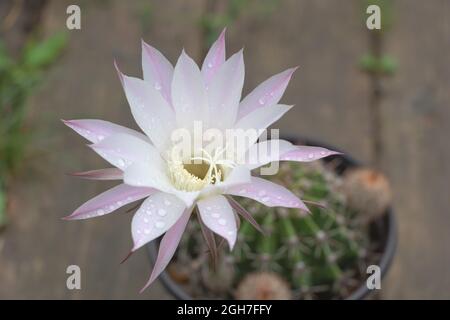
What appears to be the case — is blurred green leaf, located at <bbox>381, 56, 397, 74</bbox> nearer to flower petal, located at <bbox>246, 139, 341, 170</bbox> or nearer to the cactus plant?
the cactus plant

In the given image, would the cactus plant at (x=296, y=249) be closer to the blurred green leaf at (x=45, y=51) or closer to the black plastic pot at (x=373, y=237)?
the black plastic pot at (x=373, y=237)

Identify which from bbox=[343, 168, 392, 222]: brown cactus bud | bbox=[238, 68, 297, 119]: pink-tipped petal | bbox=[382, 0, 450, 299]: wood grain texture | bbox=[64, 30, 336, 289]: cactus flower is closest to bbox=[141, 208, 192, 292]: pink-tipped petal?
bbox=[64, 30, 336, 289]: cactus flower

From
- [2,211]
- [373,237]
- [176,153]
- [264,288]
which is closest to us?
[176,153]

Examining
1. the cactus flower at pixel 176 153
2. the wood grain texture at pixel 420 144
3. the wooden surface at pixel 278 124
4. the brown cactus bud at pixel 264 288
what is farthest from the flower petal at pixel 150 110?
the wood grain texture at pixel 420 144

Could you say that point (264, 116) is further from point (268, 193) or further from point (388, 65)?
point (388, 65)

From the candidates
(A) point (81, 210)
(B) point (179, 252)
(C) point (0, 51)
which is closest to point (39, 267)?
(B) point (179, 252)

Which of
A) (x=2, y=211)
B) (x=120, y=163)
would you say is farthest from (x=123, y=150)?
(x=2, y=211)

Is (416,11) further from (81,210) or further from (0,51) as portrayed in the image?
(81,210)
